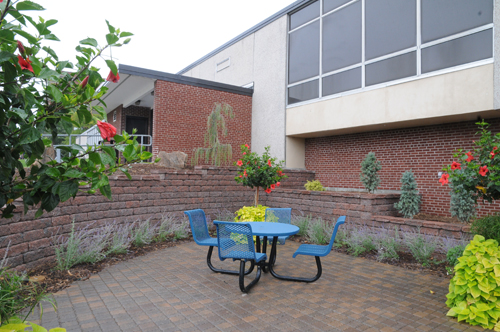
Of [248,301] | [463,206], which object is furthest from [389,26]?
[248,301]

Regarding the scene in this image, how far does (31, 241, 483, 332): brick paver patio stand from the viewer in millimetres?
3439

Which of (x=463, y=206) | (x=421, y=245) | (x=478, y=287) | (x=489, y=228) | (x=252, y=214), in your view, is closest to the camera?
(x=478, y=287)

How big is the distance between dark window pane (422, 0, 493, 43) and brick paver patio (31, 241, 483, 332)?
A: 610 cm

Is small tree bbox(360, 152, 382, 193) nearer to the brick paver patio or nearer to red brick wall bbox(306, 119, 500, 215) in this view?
red brick wall bbox(306, 119, 500, 215)

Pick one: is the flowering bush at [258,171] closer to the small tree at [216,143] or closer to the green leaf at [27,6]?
the small tree at [216,143]

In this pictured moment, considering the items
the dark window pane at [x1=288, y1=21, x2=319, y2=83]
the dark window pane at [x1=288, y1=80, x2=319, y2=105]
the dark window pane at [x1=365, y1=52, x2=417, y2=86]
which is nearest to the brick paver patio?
the dark window pane at [x1=365, y1=52, x2=417, y2=86]

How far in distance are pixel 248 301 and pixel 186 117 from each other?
9486mm

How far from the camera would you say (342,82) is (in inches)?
424

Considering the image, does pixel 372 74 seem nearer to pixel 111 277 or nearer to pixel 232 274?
pixel 232 274

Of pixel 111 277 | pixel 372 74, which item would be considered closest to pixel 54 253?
pixel 111 277

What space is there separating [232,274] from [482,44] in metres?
7.44

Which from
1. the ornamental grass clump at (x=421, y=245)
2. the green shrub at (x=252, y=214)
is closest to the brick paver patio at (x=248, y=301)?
the ornamental grass clump at (x=421, y=245)

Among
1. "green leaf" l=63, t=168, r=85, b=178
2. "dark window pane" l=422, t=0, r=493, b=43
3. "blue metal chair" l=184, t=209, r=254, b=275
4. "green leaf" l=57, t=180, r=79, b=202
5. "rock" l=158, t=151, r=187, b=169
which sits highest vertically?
"dark window pane" l=422, t=0, r=493, b=43

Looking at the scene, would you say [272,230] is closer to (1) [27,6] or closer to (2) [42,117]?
(2) [42,117]
